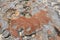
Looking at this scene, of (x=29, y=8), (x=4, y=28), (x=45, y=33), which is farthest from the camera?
(x=29, y=8)

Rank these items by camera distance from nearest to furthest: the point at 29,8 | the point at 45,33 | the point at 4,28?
the point at 45,33 → the point at 4,28 → the point at 29,8

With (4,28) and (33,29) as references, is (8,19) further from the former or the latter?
(33,29)

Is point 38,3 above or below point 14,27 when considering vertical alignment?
above

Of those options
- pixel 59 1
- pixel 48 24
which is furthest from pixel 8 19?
pixel 59 1

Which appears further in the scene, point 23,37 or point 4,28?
point 4,28

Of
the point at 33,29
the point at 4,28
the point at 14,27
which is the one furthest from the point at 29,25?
the point at 4,28

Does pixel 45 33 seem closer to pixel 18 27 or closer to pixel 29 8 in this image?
pixel 18 27
